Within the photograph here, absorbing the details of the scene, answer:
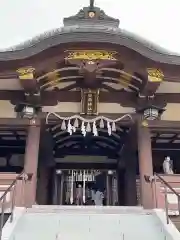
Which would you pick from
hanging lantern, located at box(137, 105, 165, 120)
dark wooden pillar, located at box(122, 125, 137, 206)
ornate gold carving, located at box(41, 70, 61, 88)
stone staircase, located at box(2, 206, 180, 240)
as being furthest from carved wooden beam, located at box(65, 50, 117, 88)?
dark wooden pillar, located at box(122, 125, 137, 206)

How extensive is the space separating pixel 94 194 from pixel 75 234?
21.9 feet

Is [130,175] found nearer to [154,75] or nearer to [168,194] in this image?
[168,194]

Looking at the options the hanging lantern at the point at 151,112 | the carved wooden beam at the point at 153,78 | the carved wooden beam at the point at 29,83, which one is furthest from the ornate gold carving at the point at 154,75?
the carved wooden beam at the point at 29,83

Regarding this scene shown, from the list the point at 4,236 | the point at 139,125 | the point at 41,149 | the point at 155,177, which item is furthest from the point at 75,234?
the point at 41,149

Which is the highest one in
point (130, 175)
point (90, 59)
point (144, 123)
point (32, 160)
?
point (90, 59)

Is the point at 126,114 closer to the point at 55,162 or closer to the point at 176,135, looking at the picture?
the point at 176,135

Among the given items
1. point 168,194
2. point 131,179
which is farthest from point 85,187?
point 168,194

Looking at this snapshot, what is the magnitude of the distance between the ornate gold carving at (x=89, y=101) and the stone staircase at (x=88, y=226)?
2559 mm

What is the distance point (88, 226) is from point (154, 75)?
11.6 feet

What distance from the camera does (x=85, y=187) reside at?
11969mm

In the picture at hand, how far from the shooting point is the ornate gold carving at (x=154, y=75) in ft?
24.7

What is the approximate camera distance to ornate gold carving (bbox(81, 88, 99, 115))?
27.1 feet

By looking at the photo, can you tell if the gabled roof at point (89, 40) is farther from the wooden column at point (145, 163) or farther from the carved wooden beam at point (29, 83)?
the wooden column at point (145, 163)

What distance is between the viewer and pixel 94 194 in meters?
11.9
